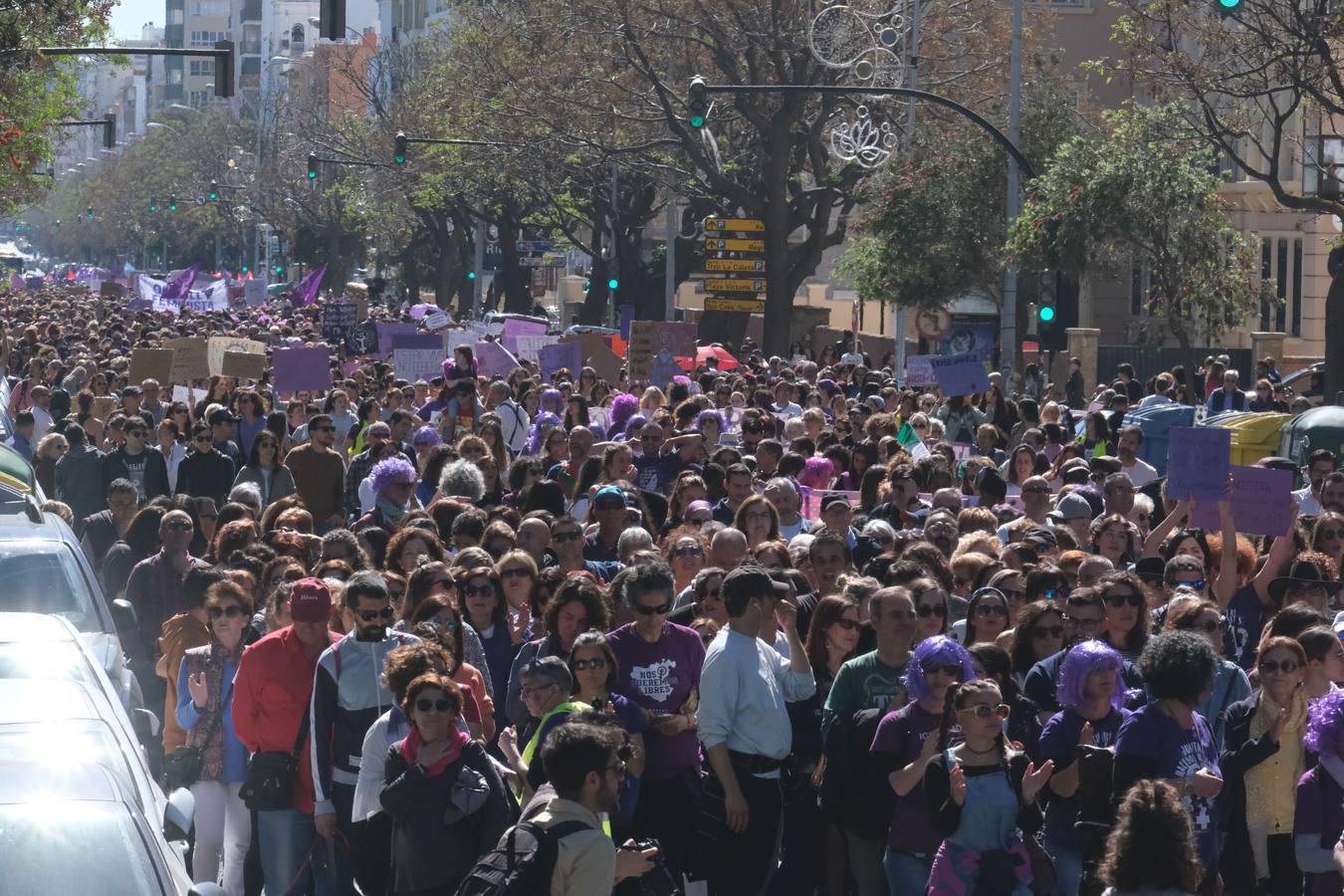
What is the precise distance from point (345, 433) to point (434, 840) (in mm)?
11871

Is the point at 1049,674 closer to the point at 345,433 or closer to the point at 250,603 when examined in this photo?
the point at 250,603

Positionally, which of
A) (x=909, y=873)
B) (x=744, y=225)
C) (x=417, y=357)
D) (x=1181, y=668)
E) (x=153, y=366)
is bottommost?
(x=909, y=873)

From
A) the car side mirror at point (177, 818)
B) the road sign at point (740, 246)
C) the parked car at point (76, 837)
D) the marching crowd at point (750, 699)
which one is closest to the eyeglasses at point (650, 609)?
the marching crowd at point (750, 699)

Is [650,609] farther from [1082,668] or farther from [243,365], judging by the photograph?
[243,365]

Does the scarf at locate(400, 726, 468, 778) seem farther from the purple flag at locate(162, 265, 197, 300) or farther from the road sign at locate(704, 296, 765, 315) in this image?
the purple flag at locate(162, 265, 197, 300)

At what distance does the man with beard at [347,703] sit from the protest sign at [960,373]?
11.7m

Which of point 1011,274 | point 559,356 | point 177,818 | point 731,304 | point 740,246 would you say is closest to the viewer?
point 177,818

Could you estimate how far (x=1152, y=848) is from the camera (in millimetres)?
5473

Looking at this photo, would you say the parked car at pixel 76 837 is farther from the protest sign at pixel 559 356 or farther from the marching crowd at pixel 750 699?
the protest sign at pixel 559 356

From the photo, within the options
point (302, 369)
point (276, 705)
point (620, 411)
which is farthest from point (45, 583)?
point (302, 369)

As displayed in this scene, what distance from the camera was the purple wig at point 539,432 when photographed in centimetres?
1725

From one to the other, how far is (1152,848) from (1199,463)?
249 inches

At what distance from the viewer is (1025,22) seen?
141 ft

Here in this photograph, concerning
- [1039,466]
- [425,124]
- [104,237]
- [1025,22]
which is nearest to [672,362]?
[1039,466]
